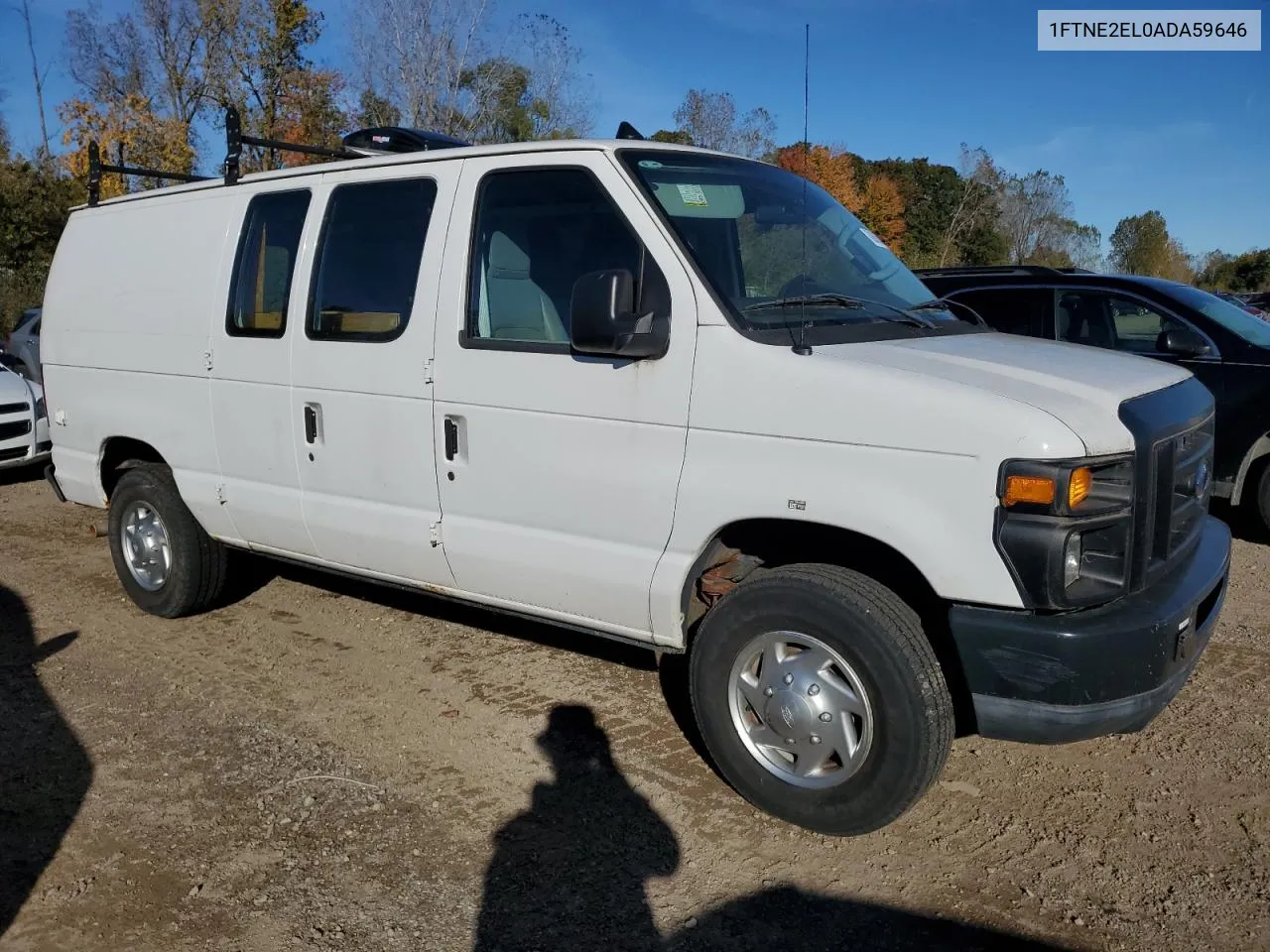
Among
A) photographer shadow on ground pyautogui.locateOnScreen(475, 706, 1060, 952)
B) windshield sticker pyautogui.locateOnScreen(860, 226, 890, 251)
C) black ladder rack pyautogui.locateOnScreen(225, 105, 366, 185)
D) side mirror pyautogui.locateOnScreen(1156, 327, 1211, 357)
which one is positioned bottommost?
photographer shadow on ground pyautogui.locateOnScreen(475, 706, 1060, 952)

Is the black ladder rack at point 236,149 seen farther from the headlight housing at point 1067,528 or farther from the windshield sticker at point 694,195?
the headlight housing at point 1067,528

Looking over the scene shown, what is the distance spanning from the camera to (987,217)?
41.3 metres

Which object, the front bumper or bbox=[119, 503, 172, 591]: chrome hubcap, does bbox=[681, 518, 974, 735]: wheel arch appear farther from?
bbox=[119, 503, 172, 591]: chrome hubcap

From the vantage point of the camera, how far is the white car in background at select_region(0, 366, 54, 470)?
10.1 m

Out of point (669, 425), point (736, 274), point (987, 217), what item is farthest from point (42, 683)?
point (987, 217)

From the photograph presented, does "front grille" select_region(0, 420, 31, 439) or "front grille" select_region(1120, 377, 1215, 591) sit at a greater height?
"front grille" select_region(1120, 377, 1215, 591)

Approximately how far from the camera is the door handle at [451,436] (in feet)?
13.7

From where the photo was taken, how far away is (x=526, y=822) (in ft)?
12.1

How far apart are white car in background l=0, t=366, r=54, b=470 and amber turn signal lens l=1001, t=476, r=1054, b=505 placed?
9789mm

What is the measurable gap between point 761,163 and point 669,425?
1.60 m

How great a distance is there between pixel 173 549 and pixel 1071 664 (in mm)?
4621

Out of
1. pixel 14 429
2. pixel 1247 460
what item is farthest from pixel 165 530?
pixel 1247 460

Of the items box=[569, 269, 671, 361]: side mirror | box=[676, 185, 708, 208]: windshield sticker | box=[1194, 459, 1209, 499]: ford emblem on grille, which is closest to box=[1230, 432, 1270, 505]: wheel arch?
box=[1194, 459, 1209, 499]: ford emblem on grille

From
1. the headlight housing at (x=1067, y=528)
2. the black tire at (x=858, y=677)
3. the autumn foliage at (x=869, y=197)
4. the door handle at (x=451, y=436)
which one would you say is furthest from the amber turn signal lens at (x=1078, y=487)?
the autumn foliage at (x=869, y=197)
